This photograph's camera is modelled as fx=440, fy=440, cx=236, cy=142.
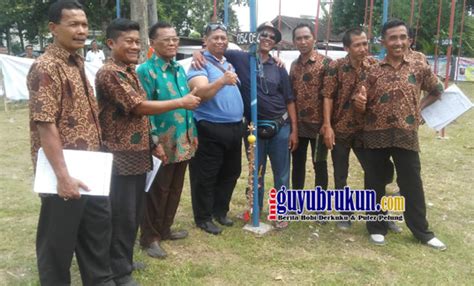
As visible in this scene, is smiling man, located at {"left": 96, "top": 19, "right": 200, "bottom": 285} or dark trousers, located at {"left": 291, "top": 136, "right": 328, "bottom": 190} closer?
smiling man, located at {"left": 96, "top": 19, "right": 200, "bottom": 285}

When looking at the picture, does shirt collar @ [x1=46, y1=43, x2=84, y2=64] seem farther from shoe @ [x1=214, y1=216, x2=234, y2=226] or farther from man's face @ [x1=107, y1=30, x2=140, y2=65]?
shoe @ [x1=214, y1=216, x2=234, y2=226]

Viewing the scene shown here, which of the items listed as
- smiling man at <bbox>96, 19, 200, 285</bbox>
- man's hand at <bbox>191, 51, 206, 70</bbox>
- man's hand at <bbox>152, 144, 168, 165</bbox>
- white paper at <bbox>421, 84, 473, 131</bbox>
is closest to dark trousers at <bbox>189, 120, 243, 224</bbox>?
man's hand at <bbox>191, 51, 206, 70</bbox>

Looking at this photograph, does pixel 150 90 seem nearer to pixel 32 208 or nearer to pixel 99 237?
pixel 99 237

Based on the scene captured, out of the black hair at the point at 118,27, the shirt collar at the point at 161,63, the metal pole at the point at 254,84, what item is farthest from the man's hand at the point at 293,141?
the black hair at the point at 118,27

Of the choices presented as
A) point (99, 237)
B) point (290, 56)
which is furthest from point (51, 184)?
point (290, 56)

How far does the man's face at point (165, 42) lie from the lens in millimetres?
3250

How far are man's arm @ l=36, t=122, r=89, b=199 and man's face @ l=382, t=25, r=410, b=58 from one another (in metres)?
2.55

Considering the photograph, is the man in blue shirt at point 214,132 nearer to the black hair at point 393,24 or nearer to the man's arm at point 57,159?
the black hair at point 393,24

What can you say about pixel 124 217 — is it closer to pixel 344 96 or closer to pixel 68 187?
pixel 68 187

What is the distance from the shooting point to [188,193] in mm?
5184

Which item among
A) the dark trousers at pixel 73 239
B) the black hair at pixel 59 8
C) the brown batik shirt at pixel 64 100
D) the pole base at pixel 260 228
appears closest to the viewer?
the brown batik shirt at pixel 64 100

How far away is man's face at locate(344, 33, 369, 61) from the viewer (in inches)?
145

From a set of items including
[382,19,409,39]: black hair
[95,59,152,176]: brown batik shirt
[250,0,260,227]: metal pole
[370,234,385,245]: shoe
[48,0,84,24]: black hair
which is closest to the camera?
[48,0,84,24]: black hair

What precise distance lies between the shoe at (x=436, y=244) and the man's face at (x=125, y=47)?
9.26 ft
